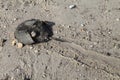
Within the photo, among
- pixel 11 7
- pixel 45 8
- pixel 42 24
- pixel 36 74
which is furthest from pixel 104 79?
pixel 11 7

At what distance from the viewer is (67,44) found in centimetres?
405

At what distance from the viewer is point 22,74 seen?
3.79m

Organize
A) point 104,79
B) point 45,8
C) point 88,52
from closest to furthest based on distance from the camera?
point 104,79, point 88,52, point 45,8

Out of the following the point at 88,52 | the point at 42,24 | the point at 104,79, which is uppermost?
the point at 42,24

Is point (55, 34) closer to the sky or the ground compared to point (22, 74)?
closer to the sky

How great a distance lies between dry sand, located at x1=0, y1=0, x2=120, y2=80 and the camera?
3.74 m

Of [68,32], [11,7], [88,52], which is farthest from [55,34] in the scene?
[11,7]

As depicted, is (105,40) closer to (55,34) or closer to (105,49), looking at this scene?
(105,49)

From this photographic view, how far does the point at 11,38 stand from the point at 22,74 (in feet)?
2.28

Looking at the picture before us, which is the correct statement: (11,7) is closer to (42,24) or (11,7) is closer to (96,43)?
(42,24)

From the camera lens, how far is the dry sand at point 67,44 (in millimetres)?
3742

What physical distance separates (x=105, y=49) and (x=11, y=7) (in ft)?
5.67

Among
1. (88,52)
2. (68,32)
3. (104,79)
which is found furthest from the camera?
(68,32)

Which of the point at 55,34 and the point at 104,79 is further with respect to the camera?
the point at 55,34
